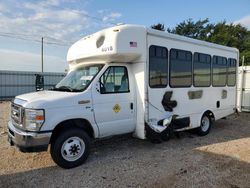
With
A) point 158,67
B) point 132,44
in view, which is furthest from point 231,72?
point 132,44

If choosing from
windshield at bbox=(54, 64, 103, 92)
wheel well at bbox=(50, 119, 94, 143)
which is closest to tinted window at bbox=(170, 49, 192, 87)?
windshield at bbox=(54, 64, 103, 92)

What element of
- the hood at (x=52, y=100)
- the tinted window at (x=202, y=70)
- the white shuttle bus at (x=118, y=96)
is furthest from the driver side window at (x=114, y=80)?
the tinted window at (x=202, y=70)

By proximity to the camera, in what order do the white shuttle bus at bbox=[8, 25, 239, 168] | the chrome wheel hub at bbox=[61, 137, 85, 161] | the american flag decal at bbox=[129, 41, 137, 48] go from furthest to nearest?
1. the american flag decal at bbox=[129, 41, 137, 48]
2. the chrome wheel hub at bbox=[61, 137, 85, 161]
3. the white shuttle bus at bbox=[8, 25, 239, 168]

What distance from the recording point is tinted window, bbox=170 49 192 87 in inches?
270

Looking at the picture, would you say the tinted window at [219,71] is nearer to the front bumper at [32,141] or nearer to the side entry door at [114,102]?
the side entry door at [114,102]

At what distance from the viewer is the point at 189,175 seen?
15.6 ft

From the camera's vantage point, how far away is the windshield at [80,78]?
5488 millimetres

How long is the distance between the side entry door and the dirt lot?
71 centimetres

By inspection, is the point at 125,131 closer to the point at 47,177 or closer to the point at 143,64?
the point at 143,64

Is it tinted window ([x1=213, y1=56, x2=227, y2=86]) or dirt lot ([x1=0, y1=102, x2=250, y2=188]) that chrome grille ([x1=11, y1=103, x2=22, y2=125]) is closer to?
dirt lot ([x1=0, y1=102, x2=250, y2=188])

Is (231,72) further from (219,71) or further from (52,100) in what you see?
(52,100)

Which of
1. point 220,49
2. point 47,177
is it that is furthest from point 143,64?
point 220,49

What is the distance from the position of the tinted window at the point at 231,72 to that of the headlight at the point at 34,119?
22.7 feet

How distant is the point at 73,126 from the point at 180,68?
351cm
